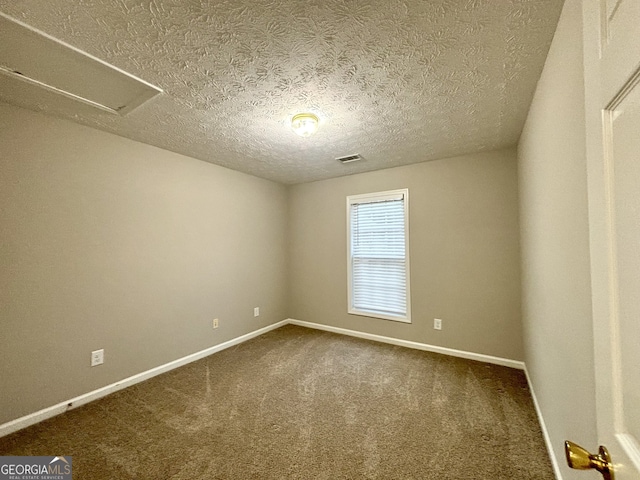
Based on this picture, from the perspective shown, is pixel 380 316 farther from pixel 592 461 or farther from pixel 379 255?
pixel 592 461

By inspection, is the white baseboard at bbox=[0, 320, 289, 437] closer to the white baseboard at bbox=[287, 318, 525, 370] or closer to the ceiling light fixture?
the white baseboard at bbox=[287, 318, 525, 370]

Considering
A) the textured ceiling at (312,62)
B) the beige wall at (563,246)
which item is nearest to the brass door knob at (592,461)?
the beige wall at (563,246)

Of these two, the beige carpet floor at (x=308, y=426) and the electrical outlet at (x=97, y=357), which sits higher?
the electrical outlet at (x=97, y=357)

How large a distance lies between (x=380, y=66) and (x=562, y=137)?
0.99 meters

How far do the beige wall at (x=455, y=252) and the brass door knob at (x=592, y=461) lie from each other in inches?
104

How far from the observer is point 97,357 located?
7.36 ft

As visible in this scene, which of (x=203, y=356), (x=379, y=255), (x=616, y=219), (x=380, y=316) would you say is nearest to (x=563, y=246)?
(x=616, y=219)

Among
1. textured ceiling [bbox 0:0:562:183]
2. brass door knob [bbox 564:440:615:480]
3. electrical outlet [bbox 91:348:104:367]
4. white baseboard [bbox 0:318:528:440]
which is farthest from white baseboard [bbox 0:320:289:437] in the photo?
brass door knob [bbox 564:440:615:480]

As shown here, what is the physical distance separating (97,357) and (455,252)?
3.76 meters

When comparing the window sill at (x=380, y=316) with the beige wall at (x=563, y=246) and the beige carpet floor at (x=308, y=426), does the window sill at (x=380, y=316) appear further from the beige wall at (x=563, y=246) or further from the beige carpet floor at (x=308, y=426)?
the beige wall at (x=563, y=246)

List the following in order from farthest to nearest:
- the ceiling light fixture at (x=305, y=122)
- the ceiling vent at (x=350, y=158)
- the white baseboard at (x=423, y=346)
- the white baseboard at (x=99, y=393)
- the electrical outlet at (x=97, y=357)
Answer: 1. the ceiling vent at (x=350, y=158)
2. the white baseboard at (x=423, y=346)
3. the electrical outlet at (x=97, y=357)
4. the ceiling light fixture at (x=305, y=122)
5. the white baseboard at (x=99, y=393)

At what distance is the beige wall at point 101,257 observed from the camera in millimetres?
1879

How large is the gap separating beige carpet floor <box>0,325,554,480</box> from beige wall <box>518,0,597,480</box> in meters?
0.42

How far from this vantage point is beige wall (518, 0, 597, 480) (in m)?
0.97
